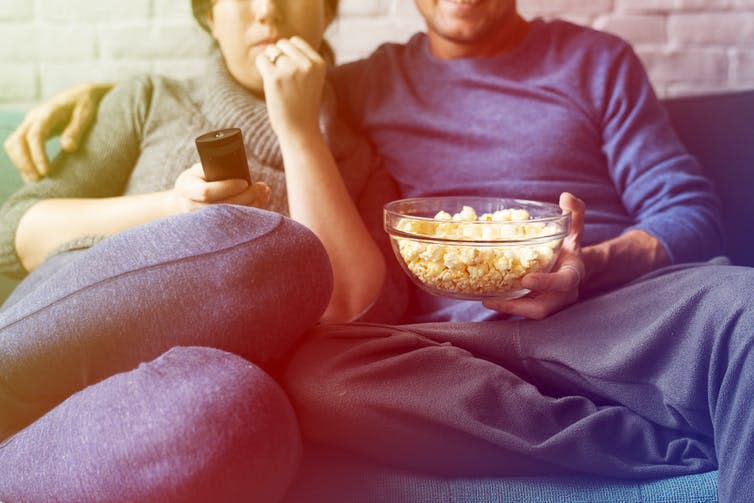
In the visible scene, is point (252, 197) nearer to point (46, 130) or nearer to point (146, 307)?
point (146, 307)

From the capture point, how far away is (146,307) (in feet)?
1.97

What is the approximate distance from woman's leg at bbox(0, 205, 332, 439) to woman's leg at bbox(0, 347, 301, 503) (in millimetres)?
44

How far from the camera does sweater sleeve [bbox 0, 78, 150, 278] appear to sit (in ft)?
2.87

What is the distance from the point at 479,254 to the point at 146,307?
298 millimetres

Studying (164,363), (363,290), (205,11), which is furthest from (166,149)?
(164,363)

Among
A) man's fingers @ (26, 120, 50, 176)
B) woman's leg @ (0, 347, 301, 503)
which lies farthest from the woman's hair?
woman's leg @ (0, 347, 301, 503)

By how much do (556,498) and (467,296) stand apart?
20 cm

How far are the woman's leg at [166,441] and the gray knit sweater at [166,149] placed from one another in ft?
1.25

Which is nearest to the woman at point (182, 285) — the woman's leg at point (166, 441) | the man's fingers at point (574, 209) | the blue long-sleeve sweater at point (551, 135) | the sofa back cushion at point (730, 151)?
the woman's leg at point (166, 441)

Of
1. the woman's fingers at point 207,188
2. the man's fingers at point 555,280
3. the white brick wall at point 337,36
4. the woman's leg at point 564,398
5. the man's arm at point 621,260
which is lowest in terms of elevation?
the woman's leg at point 564,398

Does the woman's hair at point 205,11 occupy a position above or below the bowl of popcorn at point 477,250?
above

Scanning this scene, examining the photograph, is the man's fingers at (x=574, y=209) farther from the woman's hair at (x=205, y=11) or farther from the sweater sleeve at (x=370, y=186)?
the woman's hair at (x=205, y=11)

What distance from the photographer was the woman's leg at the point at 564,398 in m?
0.61

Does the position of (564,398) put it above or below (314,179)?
below
